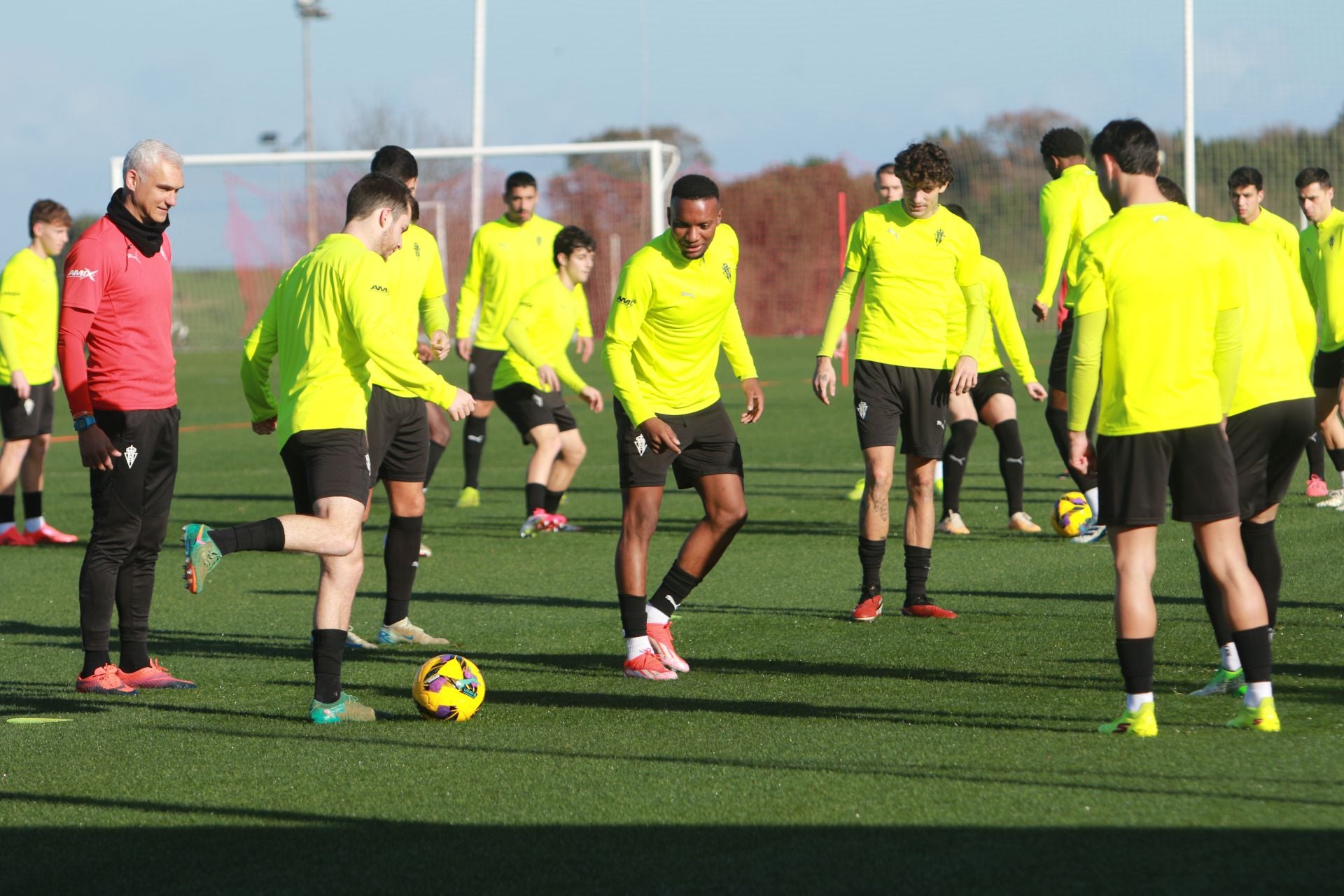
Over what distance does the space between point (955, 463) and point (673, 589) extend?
452 centimetres

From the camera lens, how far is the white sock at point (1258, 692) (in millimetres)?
5223

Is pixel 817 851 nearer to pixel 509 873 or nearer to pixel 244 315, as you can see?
pixel 509 873

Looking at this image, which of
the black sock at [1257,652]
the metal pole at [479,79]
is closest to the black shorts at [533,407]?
the black sock at [1257,652]

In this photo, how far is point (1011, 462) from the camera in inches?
435

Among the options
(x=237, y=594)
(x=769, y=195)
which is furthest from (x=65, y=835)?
(x=769, y=195)

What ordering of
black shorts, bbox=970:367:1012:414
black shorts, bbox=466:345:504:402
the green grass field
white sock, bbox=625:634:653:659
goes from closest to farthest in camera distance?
the green grass field → white sock, bbox=625:634:653:659 → black shorts, bbox=970:367:1012:414 → black shorts, bbox=466:345:504:402

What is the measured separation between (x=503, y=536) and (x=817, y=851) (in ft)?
25.4

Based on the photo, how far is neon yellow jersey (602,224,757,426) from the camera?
683cm

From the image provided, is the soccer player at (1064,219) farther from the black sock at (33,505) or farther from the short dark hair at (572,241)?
the black sock at (33,505)

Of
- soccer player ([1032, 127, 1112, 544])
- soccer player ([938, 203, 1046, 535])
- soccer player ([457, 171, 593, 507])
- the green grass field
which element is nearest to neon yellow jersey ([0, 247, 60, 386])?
the green grass field

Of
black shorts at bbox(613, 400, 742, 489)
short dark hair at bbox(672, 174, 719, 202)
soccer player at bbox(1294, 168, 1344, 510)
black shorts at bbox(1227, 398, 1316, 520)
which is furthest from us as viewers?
soccer player at bbox(1294, 168, 1344, 510)

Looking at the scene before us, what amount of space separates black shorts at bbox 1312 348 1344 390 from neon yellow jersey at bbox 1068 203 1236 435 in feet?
19.5

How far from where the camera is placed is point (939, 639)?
7.33m

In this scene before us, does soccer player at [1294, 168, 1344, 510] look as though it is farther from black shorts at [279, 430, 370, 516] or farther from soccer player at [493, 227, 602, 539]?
black shorts at [279, 430, 370, 516]
